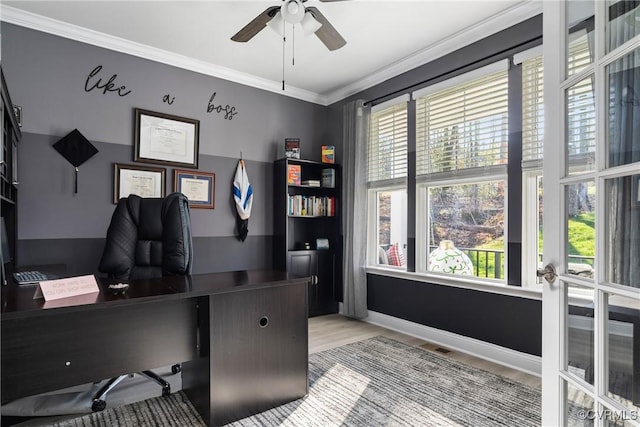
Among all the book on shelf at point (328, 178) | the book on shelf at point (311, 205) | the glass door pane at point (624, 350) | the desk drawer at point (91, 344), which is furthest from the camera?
the book on shelf at point (328, 178)

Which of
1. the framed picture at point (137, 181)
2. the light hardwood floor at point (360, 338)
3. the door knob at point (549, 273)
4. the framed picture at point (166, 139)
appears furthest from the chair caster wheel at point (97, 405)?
the door knob at point (549, 273)

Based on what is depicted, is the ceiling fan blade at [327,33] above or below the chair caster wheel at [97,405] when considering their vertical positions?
above

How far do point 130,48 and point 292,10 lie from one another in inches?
70.7

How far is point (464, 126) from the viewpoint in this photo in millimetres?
2955

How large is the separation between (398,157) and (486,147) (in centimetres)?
94

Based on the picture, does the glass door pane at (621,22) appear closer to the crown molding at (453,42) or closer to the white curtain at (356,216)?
the crown molding at (453,42)

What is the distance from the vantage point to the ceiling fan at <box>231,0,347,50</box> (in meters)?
2.13

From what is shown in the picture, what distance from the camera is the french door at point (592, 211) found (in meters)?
Answer: 0.88

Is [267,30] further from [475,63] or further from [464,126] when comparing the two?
[464,126]

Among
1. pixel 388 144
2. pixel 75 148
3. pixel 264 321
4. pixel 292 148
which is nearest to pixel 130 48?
pixel 75 148

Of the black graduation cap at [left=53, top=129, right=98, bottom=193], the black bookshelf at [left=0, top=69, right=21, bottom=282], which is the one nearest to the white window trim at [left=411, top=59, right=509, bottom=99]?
the black graduation cap at [left=53, top=129, right=98, bottom=193]

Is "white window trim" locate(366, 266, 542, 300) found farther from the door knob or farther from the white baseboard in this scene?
the door knob

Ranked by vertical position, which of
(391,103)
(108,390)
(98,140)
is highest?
(391,103)

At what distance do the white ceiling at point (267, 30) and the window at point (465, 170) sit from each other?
1.29 ft
